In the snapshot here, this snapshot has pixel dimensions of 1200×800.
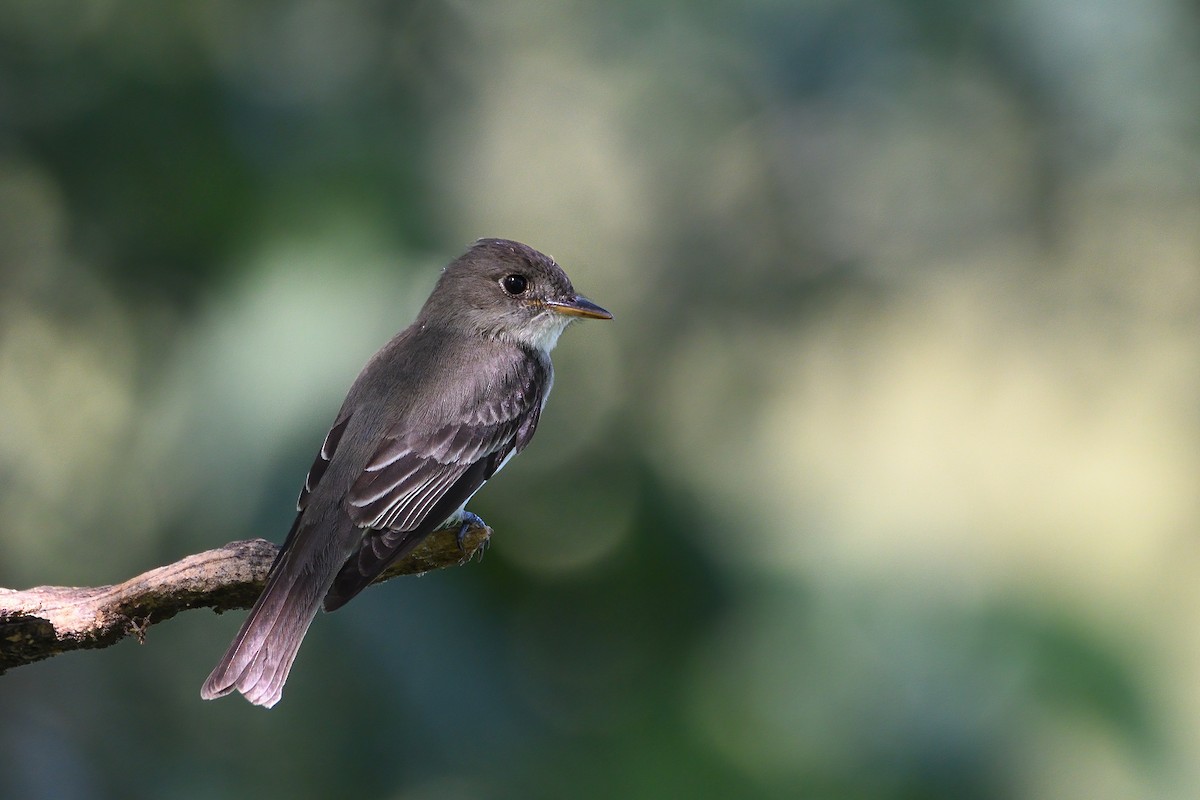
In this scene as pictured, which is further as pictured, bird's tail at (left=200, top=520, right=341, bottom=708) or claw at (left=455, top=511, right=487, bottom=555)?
claw at (left=455, top=511, right=487, bottom=555)

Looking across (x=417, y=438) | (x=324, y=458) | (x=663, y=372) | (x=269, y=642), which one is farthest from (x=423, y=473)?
(x=663, y=372)

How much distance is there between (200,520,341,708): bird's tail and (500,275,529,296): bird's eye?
131 centimetres

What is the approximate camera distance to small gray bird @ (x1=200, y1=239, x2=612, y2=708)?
3.27 metres

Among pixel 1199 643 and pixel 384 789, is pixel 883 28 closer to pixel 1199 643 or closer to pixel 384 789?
pixel 1199 643

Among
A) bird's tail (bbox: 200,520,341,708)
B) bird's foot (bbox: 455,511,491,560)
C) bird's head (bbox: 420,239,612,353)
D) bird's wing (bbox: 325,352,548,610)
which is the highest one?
bird's head (bbox: 420,239,612,353)

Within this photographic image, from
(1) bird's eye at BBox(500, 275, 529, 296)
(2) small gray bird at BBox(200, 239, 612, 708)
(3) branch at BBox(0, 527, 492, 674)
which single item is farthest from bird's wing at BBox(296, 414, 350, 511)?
(1) bird's eye at BBox(500, 275, 529, 296)

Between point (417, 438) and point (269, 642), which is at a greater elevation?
point (417, 438)

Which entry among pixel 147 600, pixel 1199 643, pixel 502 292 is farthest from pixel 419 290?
pixel 1199 643

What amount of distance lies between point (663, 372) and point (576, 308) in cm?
100

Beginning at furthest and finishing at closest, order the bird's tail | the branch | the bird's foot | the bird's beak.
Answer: the bird's beak
the bird's foot
the bird's tail
the branch

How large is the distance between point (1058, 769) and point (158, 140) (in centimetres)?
372

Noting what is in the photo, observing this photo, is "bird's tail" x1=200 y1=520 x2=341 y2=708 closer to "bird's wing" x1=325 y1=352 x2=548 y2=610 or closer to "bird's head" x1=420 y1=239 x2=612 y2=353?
"bird's wing" x1=325 y1=352 x2=548 y2=610

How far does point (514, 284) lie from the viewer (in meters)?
4.28

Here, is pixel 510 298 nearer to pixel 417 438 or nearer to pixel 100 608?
pixel 417 438
